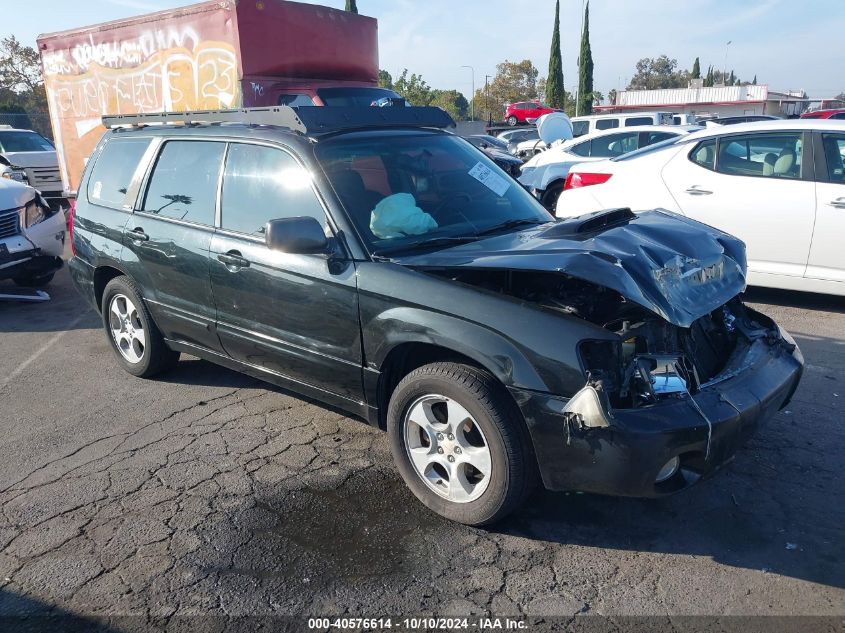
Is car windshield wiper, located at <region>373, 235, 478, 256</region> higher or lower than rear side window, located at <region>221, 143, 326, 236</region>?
lower

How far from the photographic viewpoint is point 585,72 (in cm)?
5106

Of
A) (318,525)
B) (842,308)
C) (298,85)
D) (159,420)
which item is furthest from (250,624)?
(298,85)

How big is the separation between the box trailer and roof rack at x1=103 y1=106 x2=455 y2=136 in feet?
14.6

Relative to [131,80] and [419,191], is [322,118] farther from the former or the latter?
[131,80]

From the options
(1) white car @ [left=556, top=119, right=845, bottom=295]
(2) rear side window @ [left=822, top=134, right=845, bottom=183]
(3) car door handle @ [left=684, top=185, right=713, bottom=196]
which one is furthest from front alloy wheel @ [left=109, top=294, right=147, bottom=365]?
(2) rear side window @ [left=822, top=134, right=845, bottom=183]

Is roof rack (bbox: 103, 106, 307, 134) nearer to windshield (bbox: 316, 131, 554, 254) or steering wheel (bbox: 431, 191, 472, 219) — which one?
windshield (bbox: 316, 131, 554, 254)

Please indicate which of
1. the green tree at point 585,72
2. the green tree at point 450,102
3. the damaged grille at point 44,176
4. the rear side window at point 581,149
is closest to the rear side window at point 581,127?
the green tree at point 450,102

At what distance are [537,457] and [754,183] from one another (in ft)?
14.9

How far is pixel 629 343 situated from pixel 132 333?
12.4ft

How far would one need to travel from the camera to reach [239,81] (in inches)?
361

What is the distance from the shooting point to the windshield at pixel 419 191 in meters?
3.76

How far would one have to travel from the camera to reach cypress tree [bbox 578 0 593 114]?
49875 millimetres

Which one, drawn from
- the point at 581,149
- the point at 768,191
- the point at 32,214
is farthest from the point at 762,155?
the point at 32,214

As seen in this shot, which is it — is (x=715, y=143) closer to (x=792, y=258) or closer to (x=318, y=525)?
(x=792, y=258)
